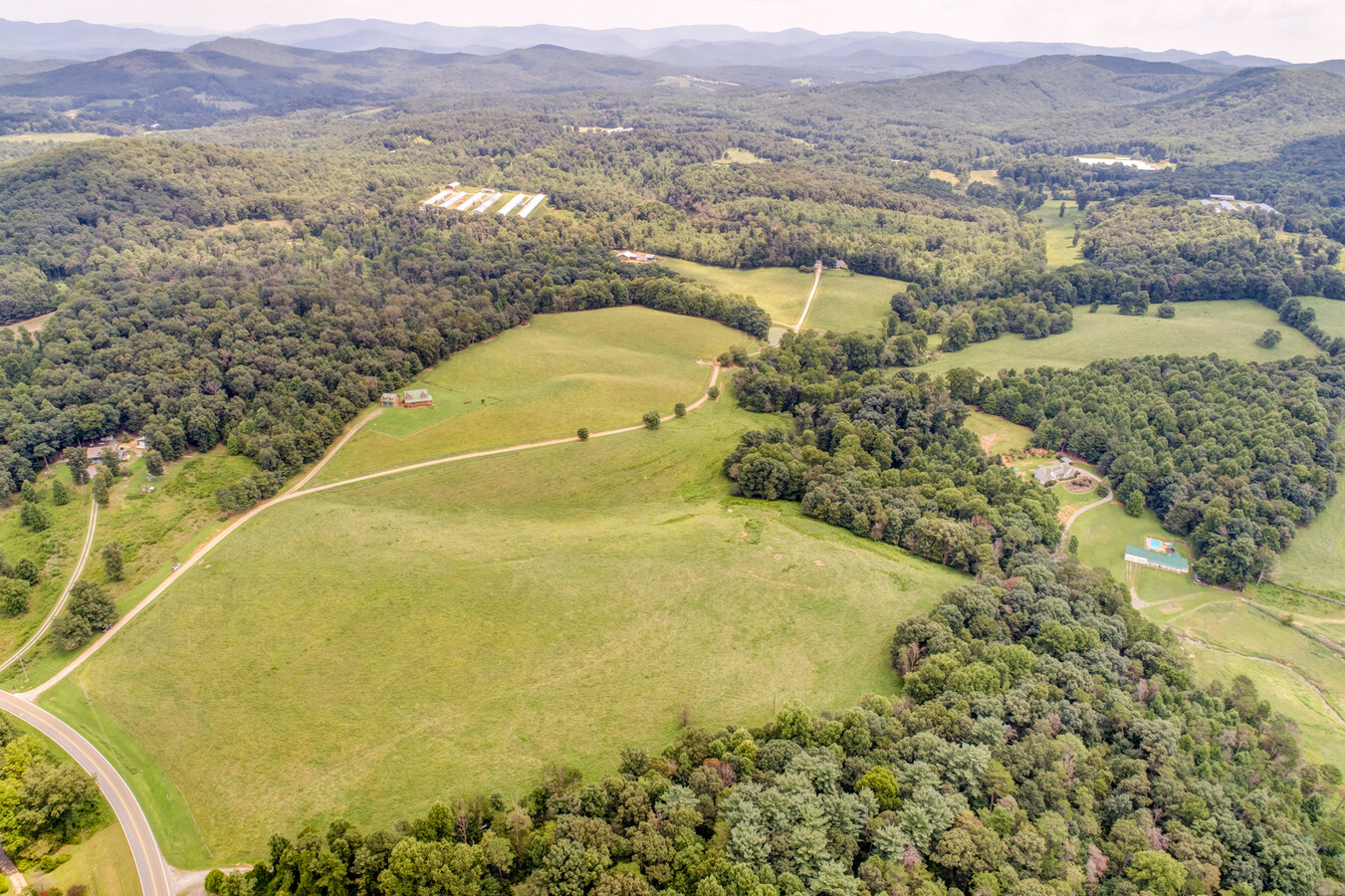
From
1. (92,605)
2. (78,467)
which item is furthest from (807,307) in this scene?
(92,605)

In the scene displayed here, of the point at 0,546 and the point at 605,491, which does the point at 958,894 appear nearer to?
the point at 605,491

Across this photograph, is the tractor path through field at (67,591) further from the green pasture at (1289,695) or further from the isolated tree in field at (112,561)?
the green pasture at (1289,695)

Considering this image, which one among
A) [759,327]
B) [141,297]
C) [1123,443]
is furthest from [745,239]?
[141,297]

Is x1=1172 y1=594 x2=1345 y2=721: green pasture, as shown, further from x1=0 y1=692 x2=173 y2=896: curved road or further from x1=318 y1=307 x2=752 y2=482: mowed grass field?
x1=0 y1=692 x2=173 y2=896: curved road

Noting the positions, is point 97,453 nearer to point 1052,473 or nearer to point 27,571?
point 27,571

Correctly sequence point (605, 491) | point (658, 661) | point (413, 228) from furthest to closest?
point (413, 228), point (605, 491), point (658, 661)

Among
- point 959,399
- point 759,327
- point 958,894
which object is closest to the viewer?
point 958,894
